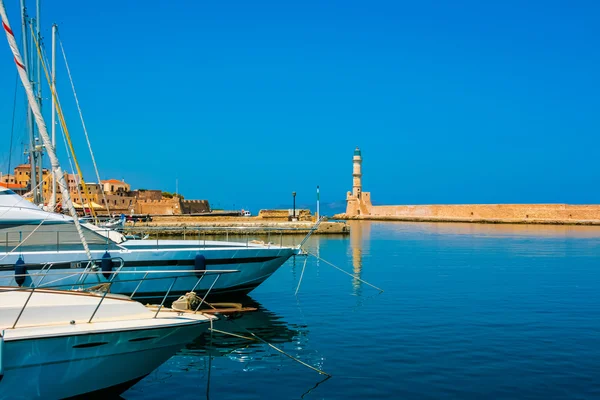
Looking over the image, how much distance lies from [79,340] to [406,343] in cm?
607

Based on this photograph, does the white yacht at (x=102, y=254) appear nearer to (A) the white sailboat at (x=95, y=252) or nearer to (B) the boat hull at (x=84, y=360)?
(A) the white sailboat at (x=95, y=252)

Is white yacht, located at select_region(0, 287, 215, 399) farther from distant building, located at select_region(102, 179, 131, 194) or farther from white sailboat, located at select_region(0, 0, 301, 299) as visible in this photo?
distant building, located at select_region(102, 179, 131, 194)

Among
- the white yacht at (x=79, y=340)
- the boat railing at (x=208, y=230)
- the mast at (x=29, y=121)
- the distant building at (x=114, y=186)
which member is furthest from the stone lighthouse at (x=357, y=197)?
the white yacht at (x=79, y=340)

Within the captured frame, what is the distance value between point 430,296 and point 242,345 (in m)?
7.06

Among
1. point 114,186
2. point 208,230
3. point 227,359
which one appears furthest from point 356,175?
point 227,359

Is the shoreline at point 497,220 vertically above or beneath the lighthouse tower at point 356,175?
beneath

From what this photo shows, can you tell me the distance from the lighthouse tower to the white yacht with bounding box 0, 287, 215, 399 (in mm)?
81336

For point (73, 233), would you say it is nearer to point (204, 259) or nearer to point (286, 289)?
point (204, 259)

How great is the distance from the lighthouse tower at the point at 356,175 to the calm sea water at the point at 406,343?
67.7m

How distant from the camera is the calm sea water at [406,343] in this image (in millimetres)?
8500

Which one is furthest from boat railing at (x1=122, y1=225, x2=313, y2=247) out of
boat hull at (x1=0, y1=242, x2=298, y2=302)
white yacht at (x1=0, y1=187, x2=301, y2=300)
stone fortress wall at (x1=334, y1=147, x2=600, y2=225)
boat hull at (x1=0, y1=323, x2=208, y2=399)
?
stone fortress wall at (x1=334, y1=147, x2=600, y2=225)

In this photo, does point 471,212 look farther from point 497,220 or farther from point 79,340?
point 79,340

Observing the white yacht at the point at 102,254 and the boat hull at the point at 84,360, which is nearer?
the boat hull at the point at 84,360

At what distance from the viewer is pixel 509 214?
69625 mm
